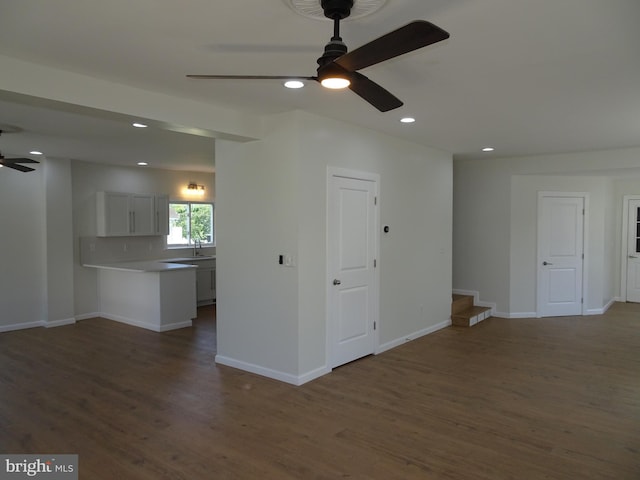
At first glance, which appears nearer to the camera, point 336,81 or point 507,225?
point 336,81

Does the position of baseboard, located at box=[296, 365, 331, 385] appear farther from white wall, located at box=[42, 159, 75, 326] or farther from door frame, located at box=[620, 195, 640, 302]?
door frame, located at box=[620, 195, 640, 302]

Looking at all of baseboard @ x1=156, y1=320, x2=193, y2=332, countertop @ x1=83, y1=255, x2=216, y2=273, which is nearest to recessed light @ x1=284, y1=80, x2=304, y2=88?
countertop @ x1=83, y1=255, x2=216, y2=273

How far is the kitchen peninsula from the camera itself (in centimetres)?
620

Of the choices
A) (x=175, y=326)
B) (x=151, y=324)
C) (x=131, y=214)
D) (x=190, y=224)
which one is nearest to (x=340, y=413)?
(x=175, y=326)

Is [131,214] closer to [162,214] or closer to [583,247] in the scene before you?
[162,214]

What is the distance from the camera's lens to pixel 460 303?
6844 millimetres

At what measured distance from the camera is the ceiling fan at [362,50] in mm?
1585

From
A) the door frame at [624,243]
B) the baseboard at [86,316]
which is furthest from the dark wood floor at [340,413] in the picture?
the door frame at [624,243]

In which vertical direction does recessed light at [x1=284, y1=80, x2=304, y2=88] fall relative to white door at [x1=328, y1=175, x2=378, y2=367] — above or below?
above

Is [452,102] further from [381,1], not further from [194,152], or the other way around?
[194,152]

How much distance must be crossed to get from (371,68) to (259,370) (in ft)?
9.81

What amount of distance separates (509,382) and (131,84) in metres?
4.20

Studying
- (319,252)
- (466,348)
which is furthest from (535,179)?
(319,252)

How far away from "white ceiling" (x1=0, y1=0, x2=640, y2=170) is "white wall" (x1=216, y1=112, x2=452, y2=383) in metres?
0.33
